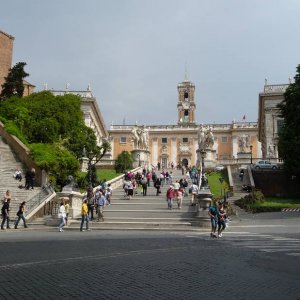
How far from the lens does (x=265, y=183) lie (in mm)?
42750

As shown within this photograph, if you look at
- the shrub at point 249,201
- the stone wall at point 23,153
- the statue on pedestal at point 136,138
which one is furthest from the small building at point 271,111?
the stone wall at point 23,153

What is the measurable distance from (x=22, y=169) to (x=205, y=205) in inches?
770

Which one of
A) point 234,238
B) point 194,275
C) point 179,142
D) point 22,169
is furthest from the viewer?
point 179,142

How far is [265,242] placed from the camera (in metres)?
15.9

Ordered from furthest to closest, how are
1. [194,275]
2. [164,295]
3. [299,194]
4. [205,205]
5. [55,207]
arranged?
[299,194] < [55,207] < [205,205] < [194,275] < [164,295]

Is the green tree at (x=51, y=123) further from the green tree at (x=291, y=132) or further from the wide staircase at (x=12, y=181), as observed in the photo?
the green tree at (x=291, y=132)

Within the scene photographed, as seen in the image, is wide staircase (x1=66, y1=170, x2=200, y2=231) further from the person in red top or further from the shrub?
the shrub

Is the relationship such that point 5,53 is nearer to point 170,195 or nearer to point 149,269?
point 170,195

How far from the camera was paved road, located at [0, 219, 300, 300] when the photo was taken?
7.97 m

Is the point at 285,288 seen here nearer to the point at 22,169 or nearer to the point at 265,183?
the point at 22,169

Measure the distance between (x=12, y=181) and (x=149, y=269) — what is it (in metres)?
25.1

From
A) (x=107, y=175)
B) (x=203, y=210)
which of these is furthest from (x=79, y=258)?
(x=107, y=175)

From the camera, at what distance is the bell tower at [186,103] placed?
362ft

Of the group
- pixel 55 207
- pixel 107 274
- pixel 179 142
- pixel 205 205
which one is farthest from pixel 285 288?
pixel 179 142
